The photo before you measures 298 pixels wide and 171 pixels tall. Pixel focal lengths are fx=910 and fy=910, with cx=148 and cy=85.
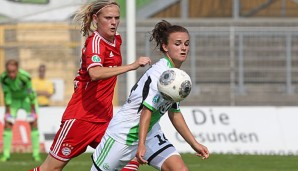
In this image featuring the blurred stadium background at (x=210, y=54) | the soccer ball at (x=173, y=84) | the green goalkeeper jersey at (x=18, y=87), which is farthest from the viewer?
the blurred stadium background at (x=210, y=54)

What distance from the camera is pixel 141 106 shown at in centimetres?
752

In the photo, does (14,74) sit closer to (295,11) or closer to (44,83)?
(44,83)

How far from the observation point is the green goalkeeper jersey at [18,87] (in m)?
15.7

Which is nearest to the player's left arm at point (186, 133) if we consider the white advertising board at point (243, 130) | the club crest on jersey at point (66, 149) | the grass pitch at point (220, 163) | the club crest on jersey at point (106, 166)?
the club crest on jersey at point (106, 166)

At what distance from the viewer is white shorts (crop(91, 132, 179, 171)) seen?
7598 mm

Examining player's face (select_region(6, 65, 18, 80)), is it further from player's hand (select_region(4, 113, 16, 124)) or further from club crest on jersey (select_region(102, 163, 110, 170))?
club crest on jersey (select_region(102, 163, 110, 170))

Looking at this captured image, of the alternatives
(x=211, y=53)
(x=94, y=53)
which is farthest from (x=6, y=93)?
(x=94, y=53)

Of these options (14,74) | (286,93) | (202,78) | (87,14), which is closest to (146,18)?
(202,78)

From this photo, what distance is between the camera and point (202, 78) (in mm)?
20312

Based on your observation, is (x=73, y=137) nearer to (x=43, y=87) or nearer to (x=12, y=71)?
(x=12, y=71)

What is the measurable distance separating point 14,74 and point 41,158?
1.52 m

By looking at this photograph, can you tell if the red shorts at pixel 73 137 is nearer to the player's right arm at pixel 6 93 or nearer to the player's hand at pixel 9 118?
the player's right arm at pixel 6 93

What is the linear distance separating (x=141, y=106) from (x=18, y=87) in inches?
342

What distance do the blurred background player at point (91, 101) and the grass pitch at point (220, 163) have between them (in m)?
4.78
